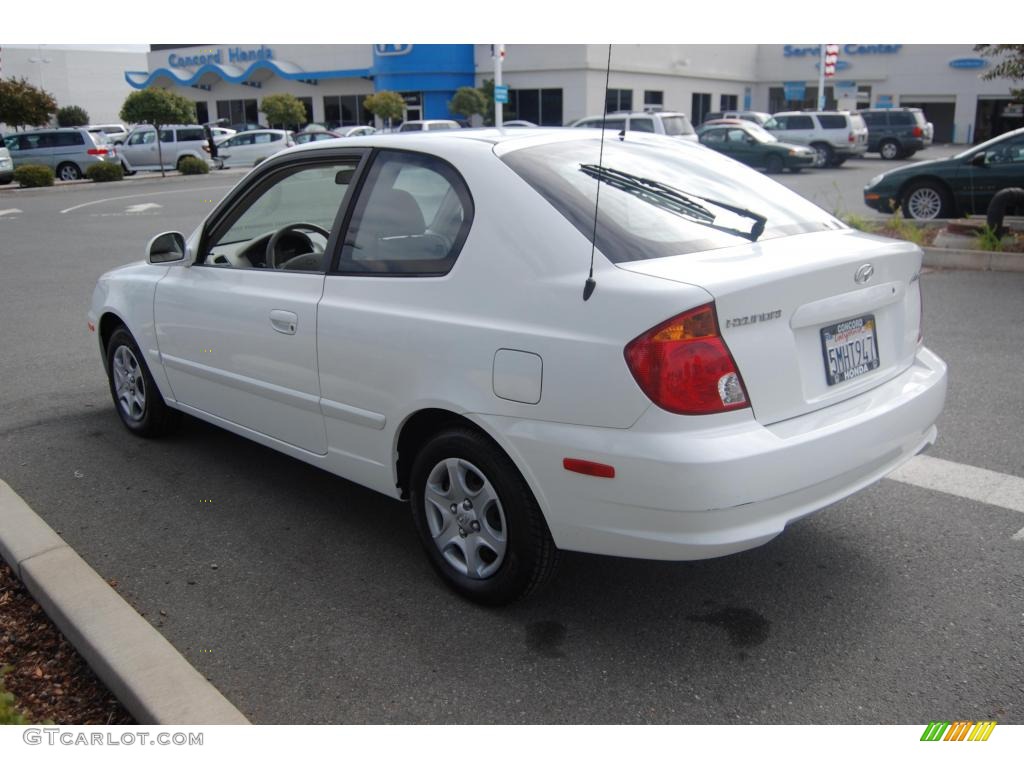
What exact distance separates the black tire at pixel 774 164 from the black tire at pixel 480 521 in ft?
86.7

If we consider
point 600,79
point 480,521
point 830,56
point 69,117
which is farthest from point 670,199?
point 69,117

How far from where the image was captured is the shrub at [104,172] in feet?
95.5

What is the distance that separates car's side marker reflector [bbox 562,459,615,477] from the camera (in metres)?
2.91

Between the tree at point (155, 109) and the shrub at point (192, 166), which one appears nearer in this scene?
the shrub at point (192, 166)

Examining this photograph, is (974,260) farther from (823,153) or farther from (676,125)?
(823,153)

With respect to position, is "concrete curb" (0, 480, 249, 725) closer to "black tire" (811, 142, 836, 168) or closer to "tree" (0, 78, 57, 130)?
"black tire" (811, 142, 836, 168)

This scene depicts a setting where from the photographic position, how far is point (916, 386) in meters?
3.56

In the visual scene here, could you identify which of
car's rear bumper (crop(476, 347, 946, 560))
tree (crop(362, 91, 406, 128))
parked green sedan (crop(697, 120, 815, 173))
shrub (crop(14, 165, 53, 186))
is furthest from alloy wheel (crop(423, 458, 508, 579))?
tree (crop(362, 91, 406, 128))

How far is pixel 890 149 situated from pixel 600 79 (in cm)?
1674

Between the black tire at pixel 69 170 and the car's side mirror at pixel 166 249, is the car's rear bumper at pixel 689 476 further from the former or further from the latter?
the black tire at pixel 69 170

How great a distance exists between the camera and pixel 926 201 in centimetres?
1402

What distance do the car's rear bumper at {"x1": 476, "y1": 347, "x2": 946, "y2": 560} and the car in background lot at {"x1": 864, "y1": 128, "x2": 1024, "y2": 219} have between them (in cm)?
1133

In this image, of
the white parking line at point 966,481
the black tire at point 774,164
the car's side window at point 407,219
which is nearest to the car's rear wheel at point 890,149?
the black tire at point 774,164

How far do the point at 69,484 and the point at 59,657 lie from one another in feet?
6.13
